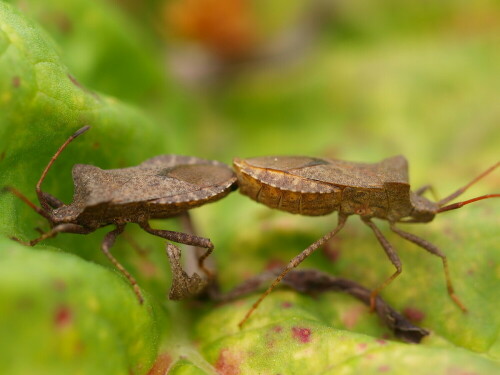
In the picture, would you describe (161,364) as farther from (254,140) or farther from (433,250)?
(254,140)

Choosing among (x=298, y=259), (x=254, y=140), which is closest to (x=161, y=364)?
(x=298, y=259)

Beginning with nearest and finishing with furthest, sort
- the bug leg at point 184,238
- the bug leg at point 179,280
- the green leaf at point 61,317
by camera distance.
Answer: the green leaf at point 61,317, the bug leg at point 179,280, the bug leg at point 184,238

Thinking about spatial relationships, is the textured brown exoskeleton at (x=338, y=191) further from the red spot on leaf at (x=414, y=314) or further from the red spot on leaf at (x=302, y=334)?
the red spot on leaf at (x=302, y=334)

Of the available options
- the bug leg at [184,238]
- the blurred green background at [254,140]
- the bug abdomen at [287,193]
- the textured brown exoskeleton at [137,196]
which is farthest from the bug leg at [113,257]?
the bug abdomen at [287,193]

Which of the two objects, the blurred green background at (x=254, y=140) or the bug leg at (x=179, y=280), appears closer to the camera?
the blurred green background at (x=254, y=140)

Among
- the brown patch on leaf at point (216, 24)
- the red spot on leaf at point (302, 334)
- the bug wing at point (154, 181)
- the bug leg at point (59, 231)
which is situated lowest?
the red spot on leaf at point (302, 334)

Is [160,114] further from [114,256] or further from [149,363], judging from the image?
[149,363]
